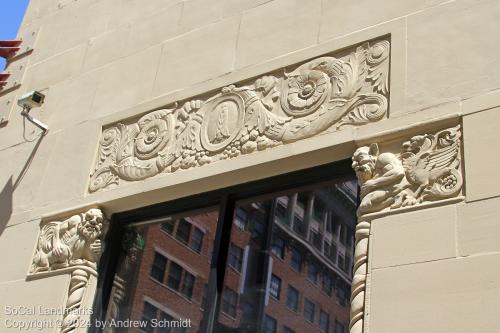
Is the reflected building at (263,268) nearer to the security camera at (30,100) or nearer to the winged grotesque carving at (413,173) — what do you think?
the winged grotesque carving at (413,173)

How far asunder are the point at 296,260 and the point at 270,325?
566 mm

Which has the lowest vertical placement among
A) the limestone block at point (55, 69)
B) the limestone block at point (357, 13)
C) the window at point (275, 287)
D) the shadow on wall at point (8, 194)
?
the window at point (275, 287)

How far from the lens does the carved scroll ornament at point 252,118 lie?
636 cm

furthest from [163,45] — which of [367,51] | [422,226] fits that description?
[422,226]

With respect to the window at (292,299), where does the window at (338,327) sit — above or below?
below

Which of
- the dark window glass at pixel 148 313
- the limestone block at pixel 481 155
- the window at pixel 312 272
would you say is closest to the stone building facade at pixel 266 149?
the limestone block at pixel 481 155

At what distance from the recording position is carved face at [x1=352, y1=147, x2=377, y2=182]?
5.79 m

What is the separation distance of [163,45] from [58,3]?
9.44ft

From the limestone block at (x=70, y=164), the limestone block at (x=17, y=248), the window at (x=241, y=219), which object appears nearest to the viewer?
the window at (x=241, y=219)

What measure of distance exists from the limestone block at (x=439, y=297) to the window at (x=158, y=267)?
2.32 m

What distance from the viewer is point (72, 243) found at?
24.4ft

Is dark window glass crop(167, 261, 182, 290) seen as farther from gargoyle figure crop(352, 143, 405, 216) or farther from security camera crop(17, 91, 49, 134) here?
security camera crop(17, 91, 49, 134)

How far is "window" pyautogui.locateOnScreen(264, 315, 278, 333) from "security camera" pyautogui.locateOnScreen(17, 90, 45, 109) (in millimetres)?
4422

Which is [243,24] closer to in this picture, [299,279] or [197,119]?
[197,119]
